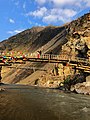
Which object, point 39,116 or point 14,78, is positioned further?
point 14,78

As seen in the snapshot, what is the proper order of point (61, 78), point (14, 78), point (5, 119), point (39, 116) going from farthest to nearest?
point (14, 78)
point (61, 78)
point (39, 116)
point (5, 119)

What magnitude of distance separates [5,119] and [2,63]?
3820 centimetres

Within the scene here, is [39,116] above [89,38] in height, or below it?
below

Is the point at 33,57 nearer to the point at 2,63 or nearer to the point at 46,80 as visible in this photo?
the point at 2,63

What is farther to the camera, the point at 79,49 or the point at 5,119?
the point at 79,49

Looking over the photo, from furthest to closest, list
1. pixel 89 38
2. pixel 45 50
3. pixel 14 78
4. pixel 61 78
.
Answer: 1. pixel 45 50
2. pixel 14 78
3. pixel 61 78
4. pixel 89 38

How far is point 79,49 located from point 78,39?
18.2 feet

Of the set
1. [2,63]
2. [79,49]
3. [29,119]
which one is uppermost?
[79,49]

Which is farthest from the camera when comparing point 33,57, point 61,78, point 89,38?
point 61,78

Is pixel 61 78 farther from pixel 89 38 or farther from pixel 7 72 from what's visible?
pixel 7 72

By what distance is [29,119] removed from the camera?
29.2 metres

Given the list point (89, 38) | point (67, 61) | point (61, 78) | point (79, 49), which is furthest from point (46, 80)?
point (67, 61)

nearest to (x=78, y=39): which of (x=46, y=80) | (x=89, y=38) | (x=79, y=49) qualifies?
(x=79, y=49)

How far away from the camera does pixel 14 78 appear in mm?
157250
